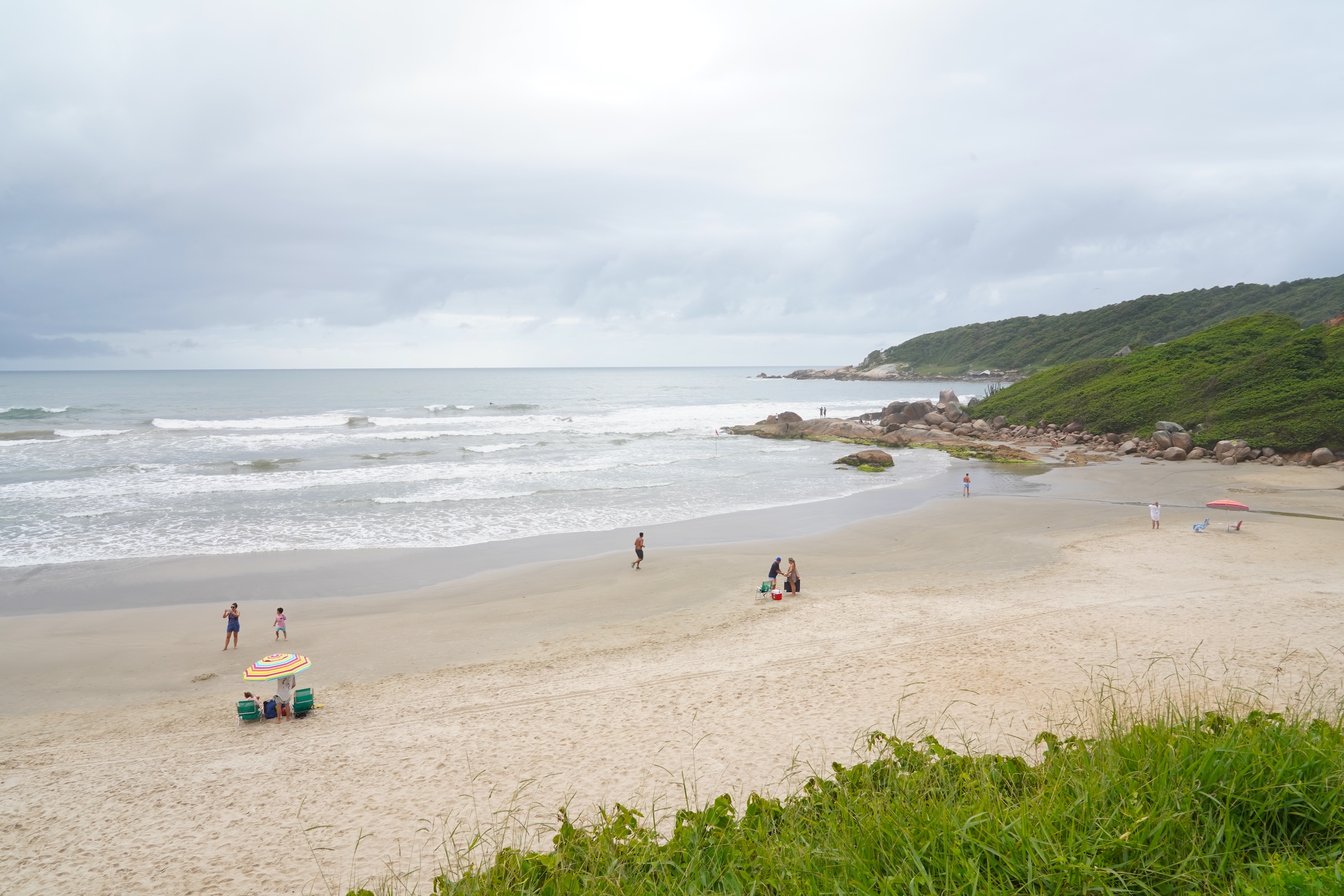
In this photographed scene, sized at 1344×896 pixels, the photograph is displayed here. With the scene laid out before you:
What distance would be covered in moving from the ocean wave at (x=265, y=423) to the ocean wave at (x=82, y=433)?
11.1 ft

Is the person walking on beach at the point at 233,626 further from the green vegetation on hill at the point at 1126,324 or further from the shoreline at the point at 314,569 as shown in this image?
the green vegetation on hill at the point at 1126,324

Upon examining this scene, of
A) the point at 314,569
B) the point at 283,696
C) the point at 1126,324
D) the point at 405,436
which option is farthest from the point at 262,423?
the point at 1126,324

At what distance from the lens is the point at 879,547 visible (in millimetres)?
21156

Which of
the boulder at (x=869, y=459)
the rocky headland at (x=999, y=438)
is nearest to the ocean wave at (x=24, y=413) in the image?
the rocky headland at (x=999, y=438)

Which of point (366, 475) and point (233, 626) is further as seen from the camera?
point (366, 475)

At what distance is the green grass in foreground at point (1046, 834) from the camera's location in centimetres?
351

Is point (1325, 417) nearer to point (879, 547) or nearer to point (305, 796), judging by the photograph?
point (879, 547)

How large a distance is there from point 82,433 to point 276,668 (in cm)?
5517

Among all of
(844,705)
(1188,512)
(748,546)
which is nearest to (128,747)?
(844,705)

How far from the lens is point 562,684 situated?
11.7m

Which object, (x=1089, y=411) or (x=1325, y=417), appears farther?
(x=1089, y=411)

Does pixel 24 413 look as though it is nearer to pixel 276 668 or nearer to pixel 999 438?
pixel 276 668

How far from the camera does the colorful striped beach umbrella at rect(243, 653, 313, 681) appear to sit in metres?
10.7

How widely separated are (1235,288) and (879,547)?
400ft
